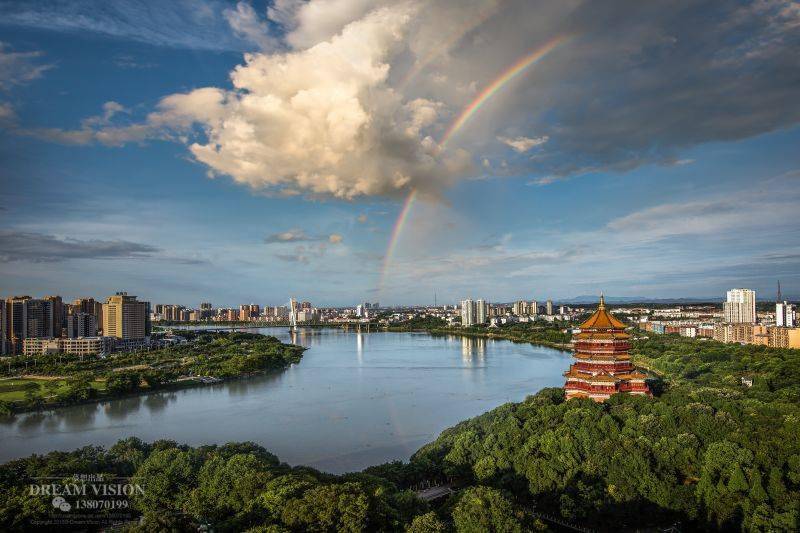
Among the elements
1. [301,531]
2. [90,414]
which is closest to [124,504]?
[301,531]

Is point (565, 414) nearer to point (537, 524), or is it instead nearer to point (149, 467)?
point (537, 524)

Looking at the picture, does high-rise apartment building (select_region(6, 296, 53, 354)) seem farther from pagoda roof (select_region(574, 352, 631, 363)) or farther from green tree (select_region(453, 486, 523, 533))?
green tree (select_region(453, 486, 523, 533))

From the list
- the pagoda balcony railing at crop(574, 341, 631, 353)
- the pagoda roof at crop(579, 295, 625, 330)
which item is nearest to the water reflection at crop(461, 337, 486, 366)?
the pagoda roof at crop(579, 295, 625, 330)

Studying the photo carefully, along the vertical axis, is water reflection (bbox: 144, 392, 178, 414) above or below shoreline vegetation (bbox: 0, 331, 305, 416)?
below

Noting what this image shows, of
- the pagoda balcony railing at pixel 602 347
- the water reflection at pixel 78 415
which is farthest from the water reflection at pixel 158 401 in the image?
the pagoda balcony railing at pixel 602 347

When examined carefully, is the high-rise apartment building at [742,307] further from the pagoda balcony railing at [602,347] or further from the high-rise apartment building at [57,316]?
the high-rise apartment building at [57,316]

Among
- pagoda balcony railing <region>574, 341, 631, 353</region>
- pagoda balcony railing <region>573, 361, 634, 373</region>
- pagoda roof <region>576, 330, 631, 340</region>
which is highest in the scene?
pagoda roof <region>576, 330, 631, 340</region>

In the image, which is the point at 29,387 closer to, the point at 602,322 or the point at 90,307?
the point at 602,322
